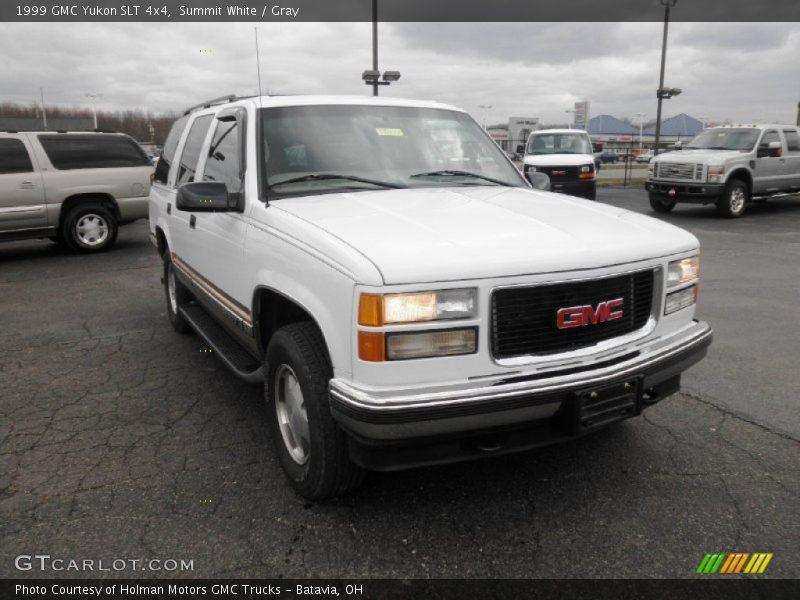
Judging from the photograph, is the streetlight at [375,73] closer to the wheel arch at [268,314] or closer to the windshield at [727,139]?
the windshield at [727,139]

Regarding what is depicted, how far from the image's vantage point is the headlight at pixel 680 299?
2.99 metres

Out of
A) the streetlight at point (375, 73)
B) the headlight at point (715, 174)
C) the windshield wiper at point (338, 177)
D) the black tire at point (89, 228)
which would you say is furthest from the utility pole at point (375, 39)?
the windshield wiper at point (338, 177)

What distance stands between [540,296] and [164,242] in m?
4.27

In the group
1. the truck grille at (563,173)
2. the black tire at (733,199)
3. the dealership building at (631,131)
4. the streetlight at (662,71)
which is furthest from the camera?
the dealership building at (631,131)

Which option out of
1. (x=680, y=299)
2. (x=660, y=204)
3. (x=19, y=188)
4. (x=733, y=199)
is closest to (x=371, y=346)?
(x=680, y=299)

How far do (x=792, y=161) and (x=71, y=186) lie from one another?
1514 centimetres

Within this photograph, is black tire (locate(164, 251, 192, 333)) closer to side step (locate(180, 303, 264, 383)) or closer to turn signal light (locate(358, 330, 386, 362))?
side step (locate(180, 303, 264, 383))

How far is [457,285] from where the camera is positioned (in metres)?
2.35

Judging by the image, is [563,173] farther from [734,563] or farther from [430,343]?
[430,343]

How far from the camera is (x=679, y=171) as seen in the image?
1404 cm

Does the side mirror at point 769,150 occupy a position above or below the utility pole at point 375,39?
below
